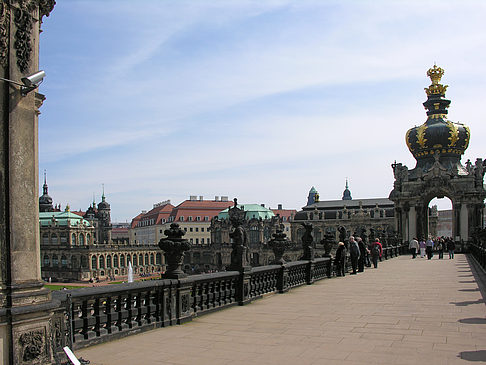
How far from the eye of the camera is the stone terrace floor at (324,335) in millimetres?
7723

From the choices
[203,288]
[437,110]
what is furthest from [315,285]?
[437,110]

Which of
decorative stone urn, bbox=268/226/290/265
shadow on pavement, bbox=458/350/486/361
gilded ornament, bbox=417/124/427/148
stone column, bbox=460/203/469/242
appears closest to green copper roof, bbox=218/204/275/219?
gilded ornament, bbox=417/124/427/148

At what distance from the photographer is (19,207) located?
21.7 feet

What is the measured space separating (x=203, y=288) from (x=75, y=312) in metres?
4.17

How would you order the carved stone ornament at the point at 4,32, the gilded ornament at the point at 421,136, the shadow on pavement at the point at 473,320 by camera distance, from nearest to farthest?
the carved stone ornament at the point at 4,32 < the shadow on pavement at the point at 473,320 < the gilded ornament at the point at 421,136

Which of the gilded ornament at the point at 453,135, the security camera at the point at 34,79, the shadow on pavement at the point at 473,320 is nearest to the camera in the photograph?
the security camera at the point at 34,79

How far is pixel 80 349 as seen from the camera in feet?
27.1

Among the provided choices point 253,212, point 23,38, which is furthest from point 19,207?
point 253,212

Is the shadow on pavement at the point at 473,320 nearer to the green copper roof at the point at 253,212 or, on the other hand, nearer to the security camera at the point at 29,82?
the security camera at the point at 29,82

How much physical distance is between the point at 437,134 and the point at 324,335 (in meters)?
50.0

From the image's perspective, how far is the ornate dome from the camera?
5484 cm

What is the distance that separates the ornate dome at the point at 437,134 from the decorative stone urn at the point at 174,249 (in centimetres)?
4684

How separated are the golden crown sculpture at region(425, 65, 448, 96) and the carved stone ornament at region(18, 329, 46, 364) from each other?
2232 inches

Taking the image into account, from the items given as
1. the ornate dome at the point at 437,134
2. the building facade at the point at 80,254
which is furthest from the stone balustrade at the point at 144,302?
the building facade at the point at 80,254
